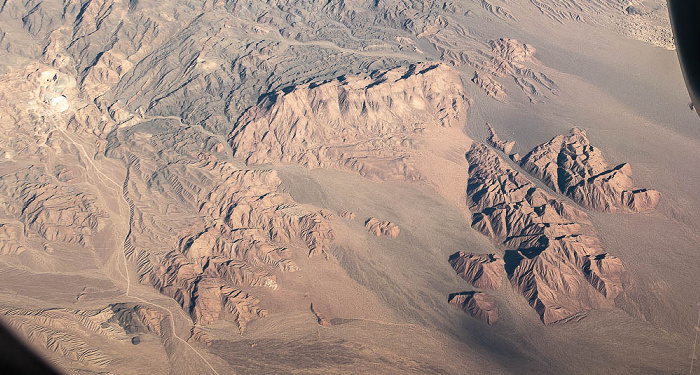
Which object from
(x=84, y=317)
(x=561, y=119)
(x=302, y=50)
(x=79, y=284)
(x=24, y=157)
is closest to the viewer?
(x=84, y=317)

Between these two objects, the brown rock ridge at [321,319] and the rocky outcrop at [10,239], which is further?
the rocky outcrop at [10,239]

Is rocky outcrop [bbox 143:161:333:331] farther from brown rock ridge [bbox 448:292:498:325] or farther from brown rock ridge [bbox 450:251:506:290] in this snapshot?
brown rock ridge [bbox 448:292:498:325]

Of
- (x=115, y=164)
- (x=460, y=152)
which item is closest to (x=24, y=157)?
(x=115, y=164)

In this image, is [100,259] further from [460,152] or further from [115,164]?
[460,152]

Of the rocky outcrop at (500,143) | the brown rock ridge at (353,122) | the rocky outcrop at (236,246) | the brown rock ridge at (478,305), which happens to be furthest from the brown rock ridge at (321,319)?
the rocky outcrop at (500,143)

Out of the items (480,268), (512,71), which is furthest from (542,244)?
(512,71)

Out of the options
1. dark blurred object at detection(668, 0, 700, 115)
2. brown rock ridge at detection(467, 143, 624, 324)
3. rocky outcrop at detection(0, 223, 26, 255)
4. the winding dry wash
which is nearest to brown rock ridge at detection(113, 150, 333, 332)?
the winding dry wash

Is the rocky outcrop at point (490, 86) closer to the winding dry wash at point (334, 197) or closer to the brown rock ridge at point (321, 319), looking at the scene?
the winding dry wash at point (334, 197)
